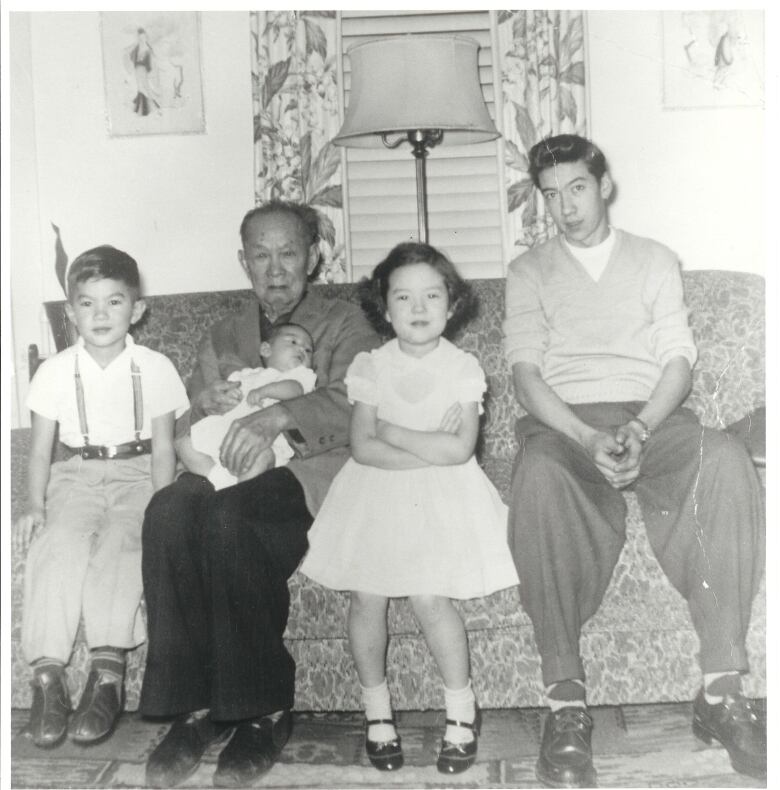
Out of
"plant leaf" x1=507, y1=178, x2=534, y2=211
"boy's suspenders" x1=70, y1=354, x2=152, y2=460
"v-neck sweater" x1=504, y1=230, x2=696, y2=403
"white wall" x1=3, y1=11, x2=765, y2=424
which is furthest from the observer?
"plant leaf" x1=507, y1=178, x2=534, y2=211

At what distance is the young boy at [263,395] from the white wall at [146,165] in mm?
922

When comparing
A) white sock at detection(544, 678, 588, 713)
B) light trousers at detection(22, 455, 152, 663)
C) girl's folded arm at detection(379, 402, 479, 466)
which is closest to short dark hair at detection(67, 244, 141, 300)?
light trousers at detection(22, 455, 152, 663)

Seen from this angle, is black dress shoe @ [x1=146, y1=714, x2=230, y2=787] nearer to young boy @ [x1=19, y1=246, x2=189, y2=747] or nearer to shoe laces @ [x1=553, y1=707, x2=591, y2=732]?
young boy @ [x1=19, y1=246, x2=189, y2=747]

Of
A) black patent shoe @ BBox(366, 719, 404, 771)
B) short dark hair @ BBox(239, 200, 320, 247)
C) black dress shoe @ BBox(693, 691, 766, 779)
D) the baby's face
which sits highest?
short dark hair @ BBox(239, 200, 320, 247)

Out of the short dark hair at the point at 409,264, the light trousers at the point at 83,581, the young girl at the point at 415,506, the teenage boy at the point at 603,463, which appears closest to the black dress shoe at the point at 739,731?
the teenage boy at the point at 603,463

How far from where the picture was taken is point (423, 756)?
5.29ft

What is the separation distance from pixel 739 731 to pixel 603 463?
509 mm

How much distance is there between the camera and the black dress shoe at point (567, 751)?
4.82ft

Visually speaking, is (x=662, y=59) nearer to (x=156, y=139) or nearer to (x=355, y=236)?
(x=355, y=236)

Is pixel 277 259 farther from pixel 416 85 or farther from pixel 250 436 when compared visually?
pixel 416 85

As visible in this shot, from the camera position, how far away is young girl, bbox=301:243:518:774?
1.60 m

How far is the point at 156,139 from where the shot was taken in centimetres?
279

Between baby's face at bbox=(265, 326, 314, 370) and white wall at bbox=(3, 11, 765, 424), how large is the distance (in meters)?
0.93

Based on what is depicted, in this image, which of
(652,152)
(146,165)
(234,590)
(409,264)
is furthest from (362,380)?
(652,152)
